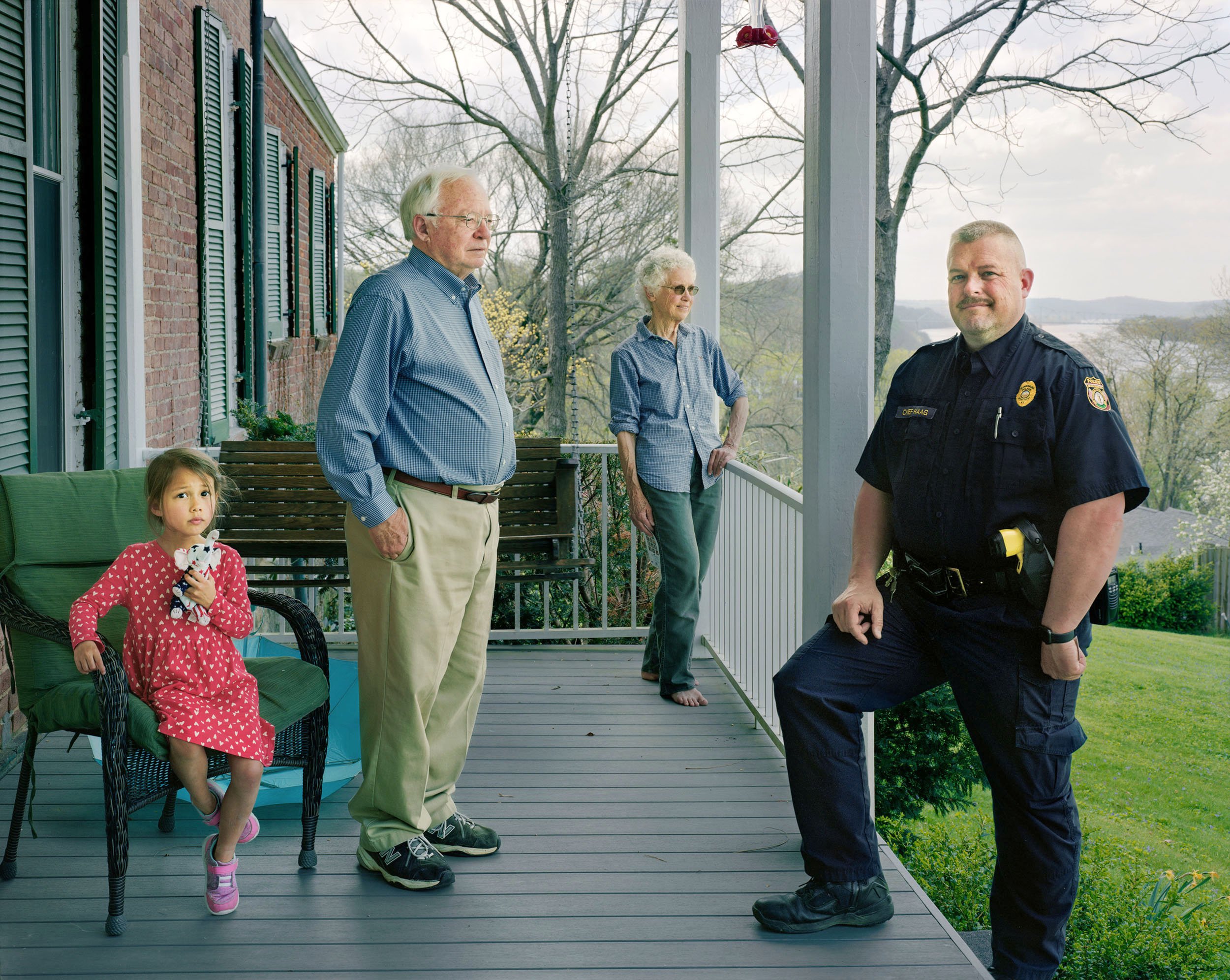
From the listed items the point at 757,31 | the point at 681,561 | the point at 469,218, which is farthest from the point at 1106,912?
the point at 469,218

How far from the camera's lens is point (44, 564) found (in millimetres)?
2793

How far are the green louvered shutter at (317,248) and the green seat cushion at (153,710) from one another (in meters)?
9.25

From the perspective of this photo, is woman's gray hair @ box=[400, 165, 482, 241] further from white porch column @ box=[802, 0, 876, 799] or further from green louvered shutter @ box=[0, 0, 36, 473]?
green louvered shutter @ box=[0, 0, 36, 473]

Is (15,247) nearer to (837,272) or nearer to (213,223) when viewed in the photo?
(837,272)

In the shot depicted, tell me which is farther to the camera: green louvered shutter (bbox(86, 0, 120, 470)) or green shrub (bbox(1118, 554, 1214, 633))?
green shrub (bbox(1118, 554, 1214, 633))

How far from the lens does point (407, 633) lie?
8.33ft

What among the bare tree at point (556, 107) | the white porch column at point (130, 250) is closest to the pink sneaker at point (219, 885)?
the white porch column at point (130, 250)

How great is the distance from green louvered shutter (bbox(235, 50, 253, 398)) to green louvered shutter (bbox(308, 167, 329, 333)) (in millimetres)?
4387

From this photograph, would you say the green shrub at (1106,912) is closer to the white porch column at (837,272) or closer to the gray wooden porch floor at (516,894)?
the gray wooden porch floor at (516,894)

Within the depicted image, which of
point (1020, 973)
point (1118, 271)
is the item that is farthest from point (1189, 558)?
point (1020, 973)

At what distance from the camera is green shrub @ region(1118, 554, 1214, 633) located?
14898mm

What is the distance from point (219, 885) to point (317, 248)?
1054 cm

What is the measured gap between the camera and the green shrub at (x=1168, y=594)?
1490cm

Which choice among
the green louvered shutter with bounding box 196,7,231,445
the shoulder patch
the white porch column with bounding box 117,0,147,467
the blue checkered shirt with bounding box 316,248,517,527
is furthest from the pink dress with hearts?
the green louvered shutter with bounding box 196,7,231,445
